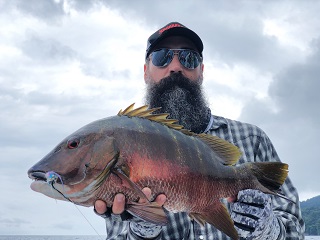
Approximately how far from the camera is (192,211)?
3828 mm

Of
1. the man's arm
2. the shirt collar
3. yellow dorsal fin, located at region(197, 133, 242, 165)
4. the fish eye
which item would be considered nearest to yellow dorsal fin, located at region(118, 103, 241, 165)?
yellow dorsal fin, located at region(197, 133, 242, 165)

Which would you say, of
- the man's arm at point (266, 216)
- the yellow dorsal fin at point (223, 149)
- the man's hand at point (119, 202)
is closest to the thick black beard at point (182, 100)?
the man's arm at point (266, 216)

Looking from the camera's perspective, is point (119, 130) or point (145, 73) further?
point (145, 73)

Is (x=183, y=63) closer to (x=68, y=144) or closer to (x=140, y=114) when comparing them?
(x=140, y=114)

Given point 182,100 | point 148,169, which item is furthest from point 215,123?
point 148,169

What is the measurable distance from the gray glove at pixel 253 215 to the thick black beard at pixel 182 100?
2.10 metres

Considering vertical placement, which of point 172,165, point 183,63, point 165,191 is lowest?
point 165,191

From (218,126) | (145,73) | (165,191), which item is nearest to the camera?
(165,191)

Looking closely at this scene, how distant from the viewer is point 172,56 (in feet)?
21.1

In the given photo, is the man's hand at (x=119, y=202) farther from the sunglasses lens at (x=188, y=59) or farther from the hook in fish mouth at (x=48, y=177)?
the sunglasses lens at (x=188, y=59)

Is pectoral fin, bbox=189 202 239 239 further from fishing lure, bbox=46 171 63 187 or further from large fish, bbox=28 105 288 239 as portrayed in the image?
fishing lure, bbox=46 171 63 187

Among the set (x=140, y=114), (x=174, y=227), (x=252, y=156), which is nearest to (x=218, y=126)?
(x=252, y=156)

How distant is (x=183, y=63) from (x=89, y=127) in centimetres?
301

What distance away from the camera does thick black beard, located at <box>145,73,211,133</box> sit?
628 cm
